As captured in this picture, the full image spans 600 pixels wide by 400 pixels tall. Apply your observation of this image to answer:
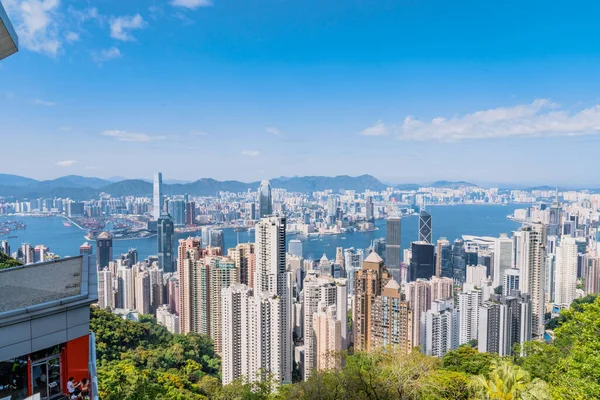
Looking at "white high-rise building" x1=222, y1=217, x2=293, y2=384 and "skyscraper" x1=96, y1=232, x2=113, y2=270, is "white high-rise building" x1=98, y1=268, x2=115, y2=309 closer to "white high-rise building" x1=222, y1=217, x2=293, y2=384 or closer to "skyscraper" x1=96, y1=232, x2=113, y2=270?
"skyscraper" x1=96, y1=232, x2=113, y2=270

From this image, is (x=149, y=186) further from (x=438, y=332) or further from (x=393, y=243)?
(x=438, y=332)

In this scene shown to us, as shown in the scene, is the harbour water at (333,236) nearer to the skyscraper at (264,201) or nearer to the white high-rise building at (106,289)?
the skyscraper at (264,201)

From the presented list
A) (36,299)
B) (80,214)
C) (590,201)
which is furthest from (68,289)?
(590,201)

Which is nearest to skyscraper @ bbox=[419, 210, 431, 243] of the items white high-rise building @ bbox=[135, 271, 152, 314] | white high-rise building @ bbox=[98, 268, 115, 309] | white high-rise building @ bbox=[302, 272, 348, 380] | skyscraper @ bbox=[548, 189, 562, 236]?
skyscraper @ bbox=[548, 189, 562, 236]

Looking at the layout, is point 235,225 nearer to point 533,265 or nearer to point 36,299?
point 533,265

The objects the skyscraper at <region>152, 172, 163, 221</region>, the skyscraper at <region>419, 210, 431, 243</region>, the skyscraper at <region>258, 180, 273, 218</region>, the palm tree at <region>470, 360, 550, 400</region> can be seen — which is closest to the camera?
the palm tree at <region>470, 360, 550, 400</region>

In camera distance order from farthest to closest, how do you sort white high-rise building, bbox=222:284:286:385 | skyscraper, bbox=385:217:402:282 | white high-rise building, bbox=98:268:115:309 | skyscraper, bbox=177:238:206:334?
skyscraper, bbox=385:217:402:282
white high-rise building, bbox=98:268:115:309
skyscraper, bbox=177:238:206:334
white high-rise building, bbox=222:284:286:385
